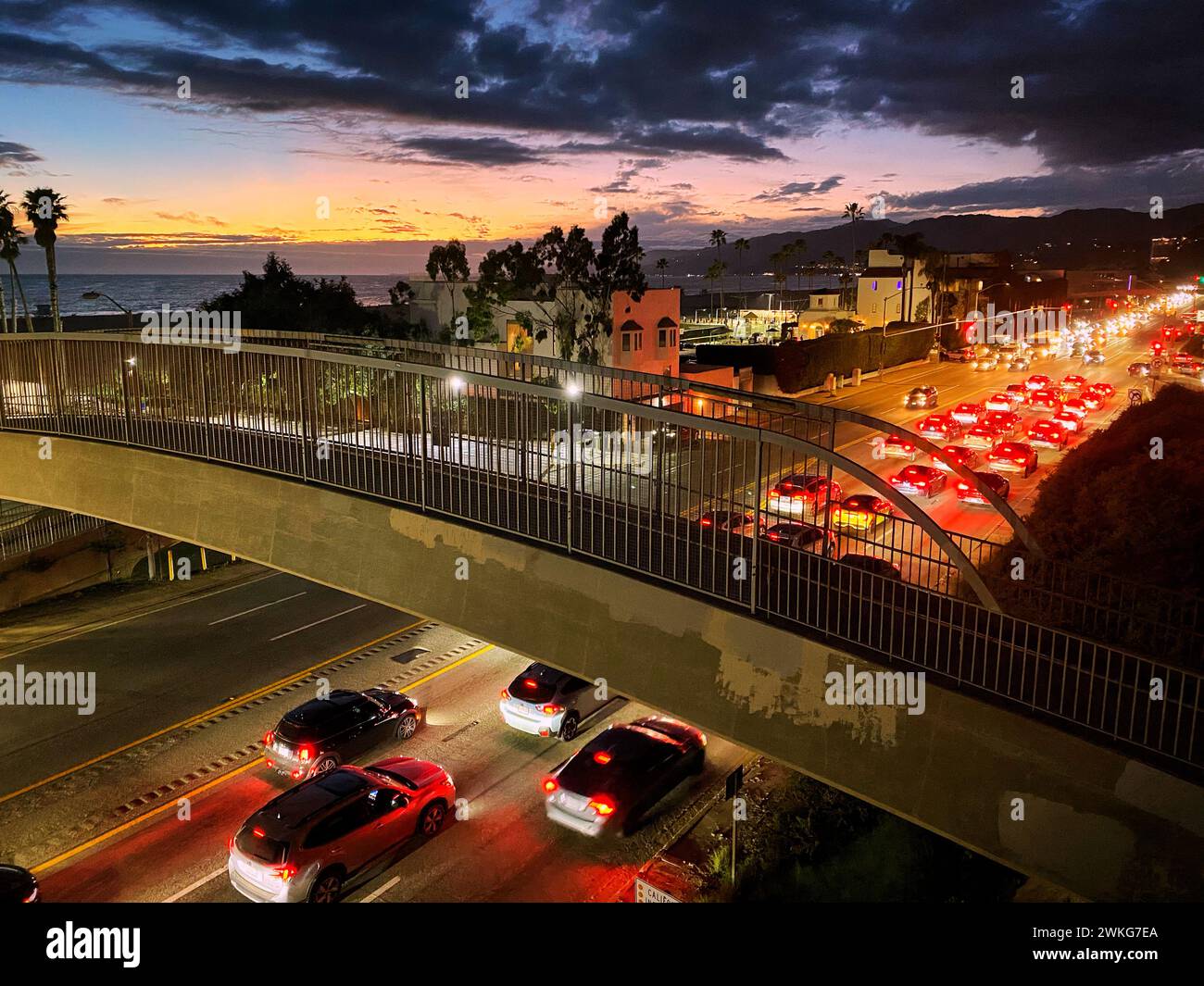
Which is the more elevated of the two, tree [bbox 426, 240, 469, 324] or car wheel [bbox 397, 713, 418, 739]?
tree [bbox 426, 240, 469, 324]

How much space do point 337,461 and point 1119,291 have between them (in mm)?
189702

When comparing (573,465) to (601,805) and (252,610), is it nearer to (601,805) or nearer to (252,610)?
(601,805)

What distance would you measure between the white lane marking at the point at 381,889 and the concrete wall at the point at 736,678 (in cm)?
356

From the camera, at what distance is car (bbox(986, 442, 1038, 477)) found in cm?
3040

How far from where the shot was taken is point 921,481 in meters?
24.5

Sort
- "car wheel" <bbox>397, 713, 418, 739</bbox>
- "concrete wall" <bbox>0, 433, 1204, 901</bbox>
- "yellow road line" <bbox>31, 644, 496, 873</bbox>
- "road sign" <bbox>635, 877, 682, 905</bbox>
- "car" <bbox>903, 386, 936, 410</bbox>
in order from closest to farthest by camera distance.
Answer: "concrete wall" <bbox>0, 433, 1204, 901</bbox> → "road sign" <bbox>635, 877, 682, 905</bbox> → "yellow road line" <bbox>31, 644, 496, 873</bbox> → "car wheel" <bbox>397, 713, 418, 739</bbox> → "car" <bbox>903, 386, 936, 410</bbox>

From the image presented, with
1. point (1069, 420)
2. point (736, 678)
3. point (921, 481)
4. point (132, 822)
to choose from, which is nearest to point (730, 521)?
point (736, 678)

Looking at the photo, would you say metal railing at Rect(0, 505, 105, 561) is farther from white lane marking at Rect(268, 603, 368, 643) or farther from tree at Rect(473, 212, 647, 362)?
tree at Rect(473, 212, 647, 362)

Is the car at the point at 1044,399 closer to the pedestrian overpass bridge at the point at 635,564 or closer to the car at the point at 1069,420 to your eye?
the car at the point at 1069,420

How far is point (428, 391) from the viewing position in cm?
1193

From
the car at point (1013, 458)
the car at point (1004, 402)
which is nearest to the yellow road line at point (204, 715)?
the car at point (1013, 458)

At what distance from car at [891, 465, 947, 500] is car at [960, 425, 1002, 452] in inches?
444

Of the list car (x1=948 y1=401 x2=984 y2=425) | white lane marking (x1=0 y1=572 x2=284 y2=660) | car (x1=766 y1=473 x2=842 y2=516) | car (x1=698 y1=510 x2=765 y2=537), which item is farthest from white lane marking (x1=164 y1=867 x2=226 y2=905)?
car (x1=948 y1=401 x2=984 y2=425)

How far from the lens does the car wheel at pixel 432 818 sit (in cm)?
1229
